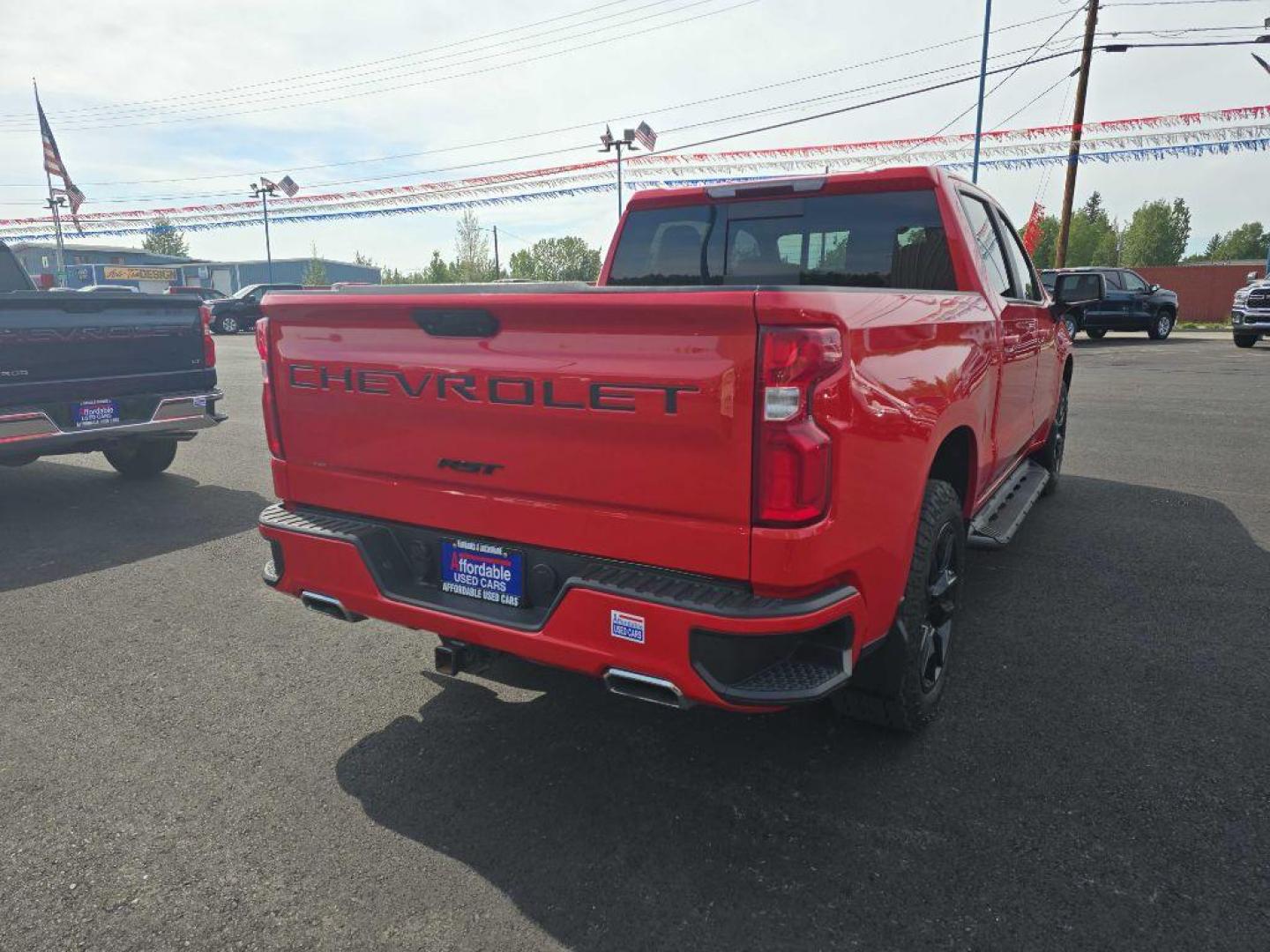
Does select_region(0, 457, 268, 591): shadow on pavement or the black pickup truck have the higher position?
the black pickup truck

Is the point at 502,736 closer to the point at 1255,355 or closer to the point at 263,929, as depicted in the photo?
the point at 263,929

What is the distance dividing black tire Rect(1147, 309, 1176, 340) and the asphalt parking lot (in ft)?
70.8

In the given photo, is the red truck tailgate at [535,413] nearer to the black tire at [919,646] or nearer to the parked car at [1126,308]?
the black tire at [919,646]

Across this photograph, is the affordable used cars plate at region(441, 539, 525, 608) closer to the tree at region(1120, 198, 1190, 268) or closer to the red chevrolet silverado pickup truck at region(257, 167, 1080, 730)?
the red chevrolet silverado pickup truck at region(257, 167, 1080, 730)

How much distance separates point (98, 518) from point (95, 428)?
2.17 ft

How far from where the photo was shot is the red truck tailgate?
217cm

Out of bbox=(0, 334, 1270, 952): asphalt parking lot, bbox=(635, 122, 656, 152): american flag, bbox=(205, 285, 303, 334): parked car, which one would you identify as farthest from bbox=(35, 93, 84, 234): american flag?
bbox=(0, 334, 1270, 952): asphalt parking lot

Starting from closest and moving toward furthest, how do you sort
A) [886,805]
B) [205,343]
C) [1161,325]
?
[886,805] → [205,343] → [1161,325]

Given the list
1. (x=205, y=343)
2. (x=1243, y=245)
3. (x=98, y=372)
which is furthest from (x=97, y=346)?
(x=1243, y=245)

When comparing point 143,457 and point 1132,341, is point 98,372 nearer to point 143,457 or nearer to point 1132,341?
point 143,457

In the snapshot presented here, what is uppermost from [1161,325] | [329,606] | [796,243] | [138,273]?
[138,273]

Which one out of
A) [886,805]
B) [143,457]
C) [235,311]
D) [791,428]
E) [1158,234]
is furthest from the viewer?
[1158,234]

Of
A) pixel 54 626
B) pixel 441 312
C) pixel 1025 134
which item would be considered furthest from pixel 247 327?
pixel 441 312

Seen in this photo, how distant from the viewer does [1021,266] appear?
15.7ft
